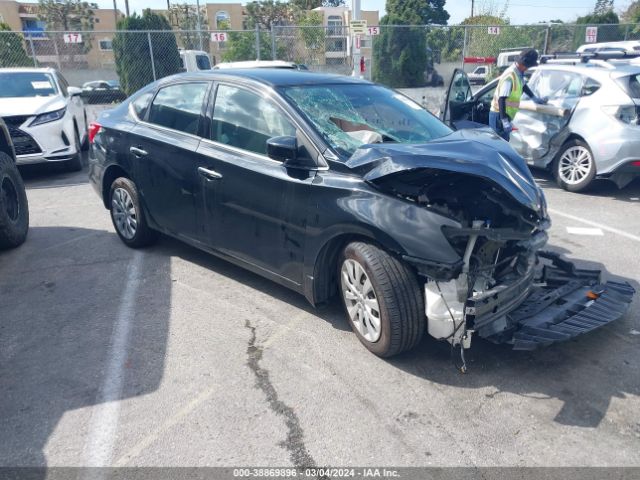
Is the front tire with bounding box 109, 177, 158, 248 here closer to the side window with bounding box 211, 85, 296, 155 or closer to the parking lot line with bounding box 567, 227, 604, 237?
the side window with bounding box 211, 85, 296, 155

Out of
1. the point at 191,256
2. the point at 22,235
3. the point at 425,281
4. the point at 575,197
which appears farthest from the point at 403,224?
the point at 575,197

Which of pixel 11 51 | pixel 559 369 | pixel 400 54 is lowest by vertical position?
pixel 559 369

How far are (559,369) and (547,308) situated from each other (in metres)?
0.39

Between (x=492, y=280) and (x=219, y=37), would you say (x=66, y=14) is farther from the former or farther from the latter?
(x=492, y=280)

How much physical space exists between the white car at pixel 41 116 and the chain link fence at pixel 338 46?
528 cm

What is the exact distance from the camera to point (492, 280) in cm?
329

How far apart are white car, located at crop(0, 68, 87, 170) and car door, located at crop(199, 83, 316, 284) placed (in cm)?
552

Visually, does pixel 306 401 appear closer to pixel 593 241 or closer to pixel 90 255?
pixel 90 255

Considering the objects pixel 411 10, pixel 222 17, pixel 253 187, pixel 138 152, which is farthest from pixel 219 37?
pixel 222 17

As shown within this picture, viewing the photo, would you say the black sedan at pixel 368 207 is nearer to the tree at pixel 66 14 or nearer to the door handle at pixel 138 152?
the door handle at pixel 138 152

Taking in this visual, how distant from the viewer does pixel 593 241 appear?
5.57 meters

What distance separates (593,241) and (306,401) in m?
4.04

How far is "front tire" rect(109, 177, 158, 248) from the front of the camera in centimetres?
501

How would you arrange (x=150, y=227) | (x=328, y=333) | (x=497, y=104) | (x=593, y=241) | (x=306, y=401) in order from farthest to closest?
(x=497, y=104) → (x=593, y=241) → (x=150, y=227) → (x=328, y=333) → (x=306, y=401)
